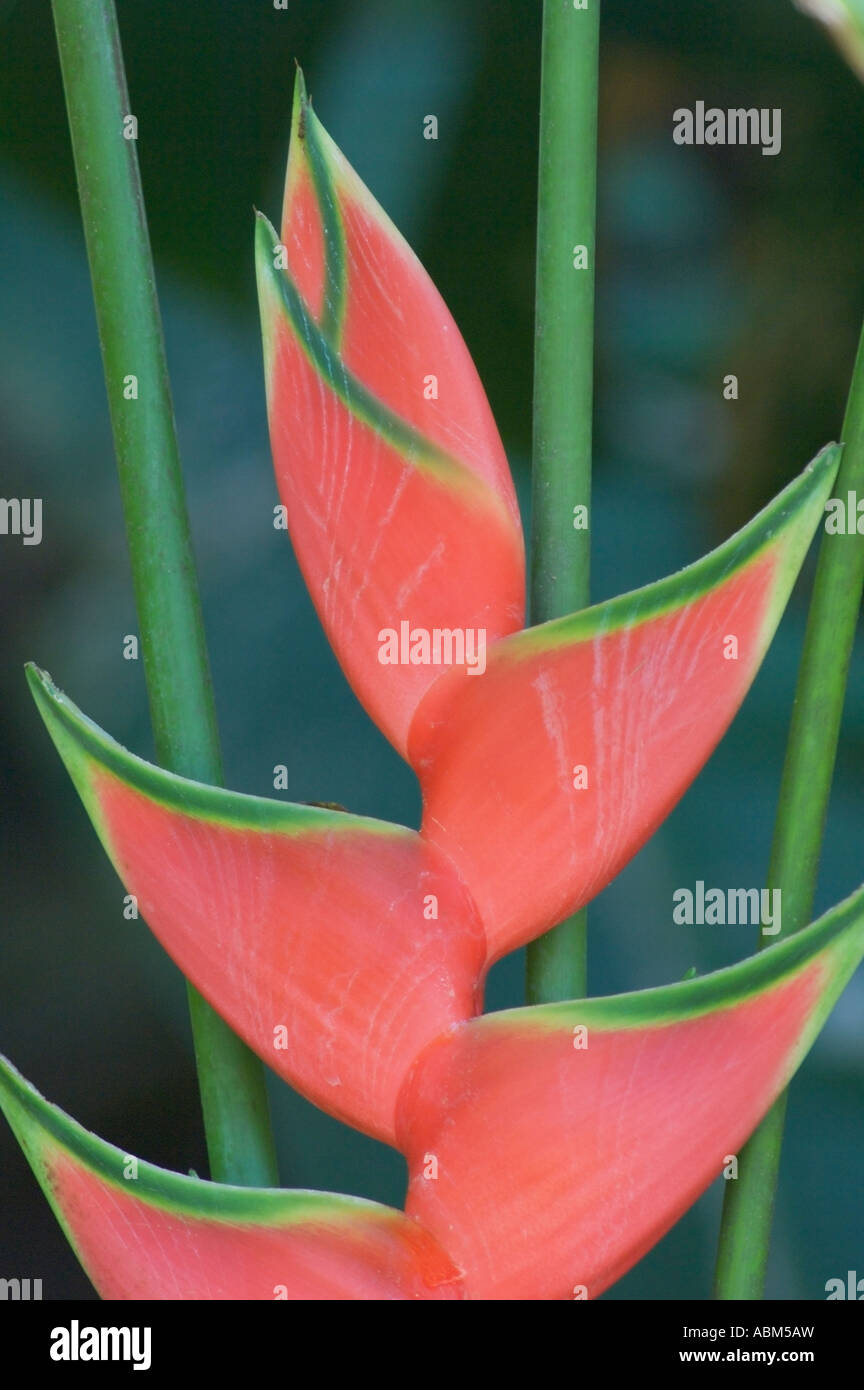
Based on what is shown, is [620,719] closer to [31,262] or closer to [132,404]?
[132,404]

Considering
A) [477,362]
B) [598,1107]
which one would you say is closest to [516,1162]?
[598,1107]

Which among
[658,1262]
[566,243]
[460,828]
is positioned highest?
[566,243]

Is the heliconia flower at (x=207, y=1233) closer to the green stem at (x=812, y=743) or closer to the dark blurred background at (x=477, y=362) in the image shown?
the green stem at (x=812, y=743)

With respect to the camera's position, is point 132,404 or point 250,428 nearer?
point 132,404

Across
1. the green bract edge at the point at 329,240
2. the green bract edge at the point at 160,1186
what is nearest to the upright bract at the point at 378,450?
the green bract edge at the point at 329,240

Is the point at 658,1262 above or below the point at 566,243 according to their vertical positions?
below

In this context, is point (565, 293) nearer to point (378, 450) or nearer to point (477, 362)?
point (378, 450)

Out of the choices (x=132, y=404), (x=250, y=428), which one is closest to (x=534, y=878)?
(x=132, y=404)

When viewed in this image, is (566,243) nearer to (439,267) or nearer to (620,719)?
(620,719)
